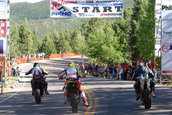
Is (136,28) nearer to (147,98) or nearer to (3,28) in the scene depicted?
(3,28)

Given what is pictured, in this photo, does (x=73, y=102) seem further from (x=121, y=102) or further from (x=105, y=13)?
(x=105, y=13)

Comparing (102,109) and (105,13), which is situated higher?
(105,13)

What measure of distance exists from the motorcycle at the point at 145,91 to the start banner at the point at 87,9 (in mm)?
13749

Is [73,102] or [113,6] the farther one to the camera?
[113,6]

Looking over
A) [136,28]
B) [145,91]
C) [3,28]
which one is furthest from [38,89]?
[136,28]

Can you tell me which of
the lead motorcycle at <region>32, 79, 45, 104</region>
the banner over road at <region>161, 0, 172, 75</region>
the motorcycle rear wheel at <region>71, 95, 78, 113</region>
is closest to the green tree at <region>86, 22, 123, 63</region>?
the banner over road at <region>161, 0, 172, 75</region>

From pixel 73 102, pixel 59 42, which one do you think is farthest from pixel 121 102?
pixel 59 42

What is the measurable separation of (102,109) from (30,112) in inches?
97.6

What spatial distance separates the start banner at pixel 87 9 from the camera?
26484 millimetres

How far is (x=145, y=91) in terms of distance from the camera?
12641 millimetres

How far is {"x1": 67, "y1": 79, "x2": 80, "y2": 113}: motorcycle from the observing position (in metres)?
12.1

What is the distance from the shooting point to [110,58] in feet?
238

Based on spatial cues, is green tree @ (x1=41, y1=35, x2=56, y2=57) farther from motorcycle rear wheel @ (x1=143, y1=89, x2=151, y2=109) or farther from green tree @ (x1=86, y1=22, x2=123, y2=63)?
motorcycle rear wheel @ (x1=143, y1=89, x2=151, y2=109)

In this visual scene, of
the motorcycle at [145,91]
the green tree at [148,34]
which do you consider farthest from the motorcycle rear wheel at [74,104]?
the green tree at [148,34]
